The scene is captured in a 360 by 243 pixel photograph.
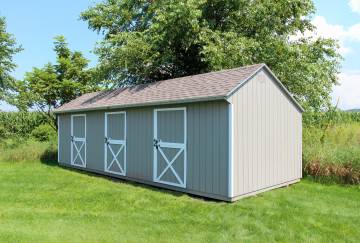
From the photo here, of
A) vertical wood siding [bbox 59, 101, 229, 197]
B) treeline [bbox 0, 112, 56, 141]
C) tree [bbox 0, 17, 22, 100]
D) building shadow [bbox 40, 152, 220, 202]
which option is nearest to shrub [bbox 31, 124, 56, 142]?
treeline [bbox 0, 112, 56, 141]

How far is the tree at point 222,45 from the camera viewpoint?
14.5 meters

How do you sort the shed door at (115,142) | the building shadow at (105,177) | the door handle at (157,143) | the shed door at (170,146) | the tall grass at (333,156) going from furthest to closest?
1. the shed door at (115,142)
2. the tall grass at (333,156)
3. the door handle at (157,143)
4. the shed door at (170,146)
5. the building shadow at (105,177)

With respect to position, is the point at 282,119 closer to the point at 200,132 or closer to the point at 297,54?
the point at 200,132

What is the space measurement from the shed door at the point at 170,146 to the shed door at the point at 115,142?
1.73 meters

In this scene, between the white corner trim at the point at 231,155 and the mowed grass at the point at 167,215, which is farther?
the white corner trim at the point at 231,155

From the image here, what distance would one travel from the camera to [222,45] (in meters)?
14.4

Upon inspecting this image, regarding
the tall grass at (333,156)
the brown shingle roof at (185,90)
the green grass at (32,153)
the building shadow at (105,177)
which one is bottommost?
the building shadow at (105,177)

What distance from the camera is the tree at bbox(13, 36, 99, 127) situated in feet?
69.9

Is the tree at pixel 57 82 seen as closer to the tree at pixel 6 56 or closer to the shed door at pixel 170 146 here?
the tree at pixel 6 56

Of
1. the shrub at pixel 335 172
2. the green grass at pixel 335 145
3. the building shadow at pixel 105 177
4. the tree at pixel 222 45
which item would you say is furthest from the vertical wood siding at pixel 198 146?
the tree at pixel 222 45

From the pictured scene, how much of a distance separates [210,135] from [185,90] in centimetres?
177

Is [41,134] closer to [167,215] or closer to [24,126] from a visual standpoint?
[24,126]

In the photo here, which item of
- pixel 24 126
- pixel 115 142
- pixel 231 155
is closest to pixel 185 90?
pixel 231 155

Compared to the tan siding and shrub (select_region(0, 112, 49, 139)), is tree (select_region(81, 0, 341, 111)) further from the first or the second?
shrub (select_region(0, 112, 49, 139))
